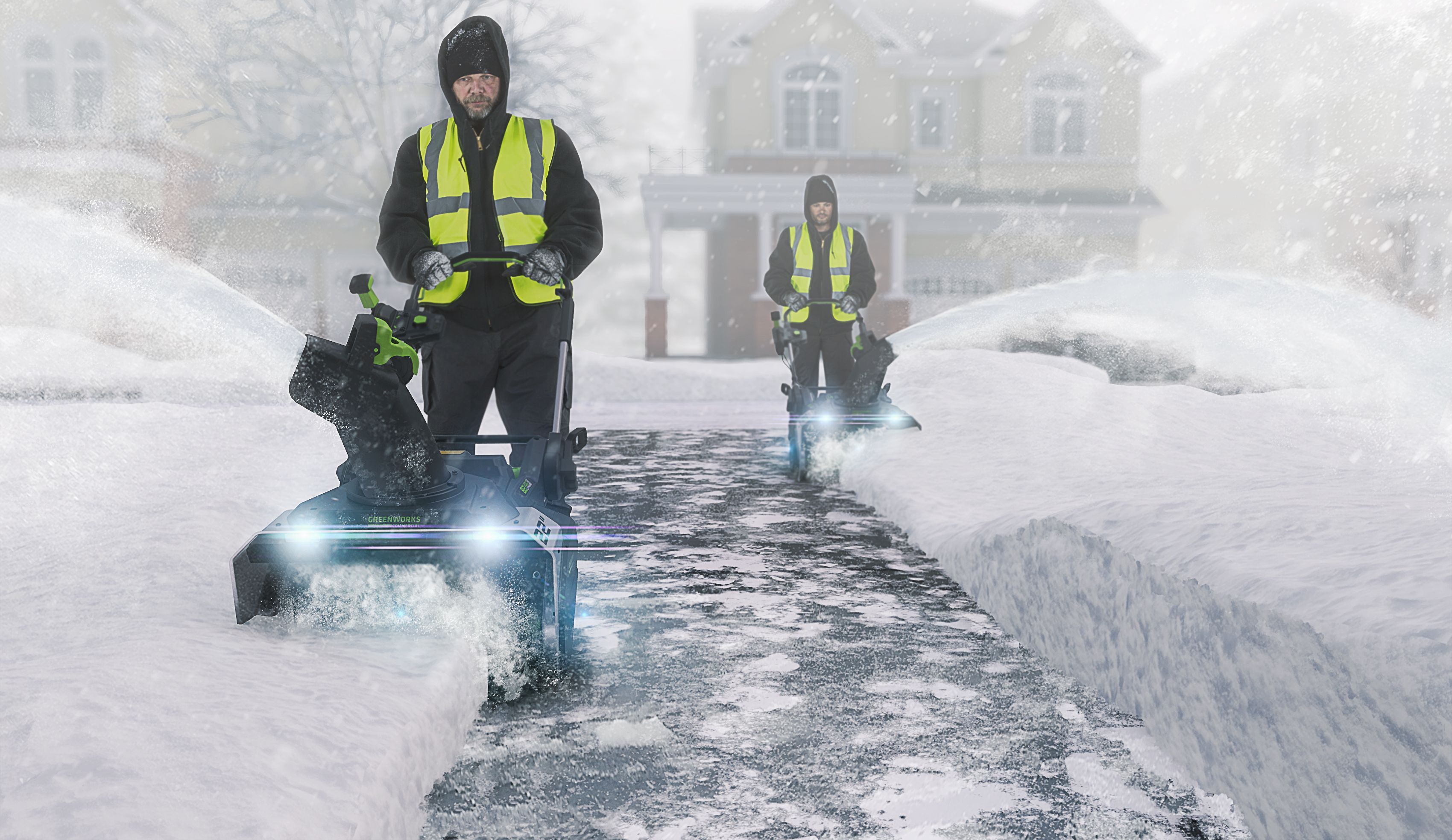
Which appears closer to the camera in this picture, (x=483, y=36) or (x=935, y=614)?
(x=483, y=36)

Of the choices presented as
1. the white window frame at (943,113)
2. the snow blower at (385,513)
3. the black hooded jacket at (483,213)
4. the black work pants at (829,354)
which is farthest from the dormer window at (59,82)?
the snow blower at (385,513)

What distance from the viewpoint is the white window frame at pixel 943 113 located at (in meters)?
24.4

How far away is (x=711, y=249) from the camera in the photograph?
27.1 meters

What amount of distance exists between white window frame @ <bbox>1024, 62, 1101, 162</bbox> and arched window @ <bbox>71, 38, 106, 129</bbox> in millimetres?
17736

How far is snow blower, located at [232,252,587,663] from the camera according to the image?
326 cm

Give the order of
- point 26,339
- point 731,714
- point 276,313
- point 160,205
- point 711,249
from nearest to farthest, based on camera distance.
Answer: point 731,714
point 26,339
point 160,205
point 276,313
point 711,249

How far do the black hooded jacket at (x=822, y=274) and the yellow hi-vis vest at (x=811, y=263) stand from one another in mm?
19

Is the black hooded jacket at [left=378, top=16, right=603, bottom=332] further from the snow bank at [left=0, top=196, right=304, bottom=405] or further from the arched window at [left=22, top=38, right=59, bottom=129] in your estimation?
the arched window at [left=22, top=38, right=59, bottom=129]

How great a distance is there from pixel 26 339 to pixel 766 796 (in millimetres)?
16059

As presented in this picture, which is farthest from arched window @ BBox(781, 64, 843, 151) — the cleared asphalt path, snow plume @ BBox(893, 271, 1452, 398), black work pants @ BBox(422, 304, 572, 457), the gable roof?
black work pants @ BBox(422, 304, 572, 457)

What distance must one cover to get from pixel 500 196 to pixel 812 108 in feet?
68.3

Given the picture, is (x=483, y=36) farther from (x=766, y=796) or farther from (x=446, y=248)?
(x=766, y=796)

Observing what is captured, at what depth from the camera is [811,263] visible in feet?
28.0

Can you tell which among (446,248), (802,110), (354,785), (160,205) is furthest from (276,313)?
(354,785)
